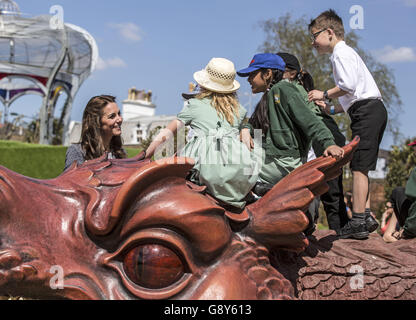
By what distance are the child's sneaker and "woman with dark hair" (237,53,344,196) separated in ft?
1.36

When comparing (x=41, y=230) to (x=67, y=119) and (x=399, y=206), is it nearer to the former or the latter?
(x=399, y=206)

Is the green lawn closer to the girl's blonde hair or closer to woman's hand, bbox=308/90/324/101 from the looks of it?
woman's hand, bbox=308/90/324/101

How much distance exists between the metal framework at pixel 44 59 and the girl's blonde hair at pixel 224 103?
1908 centimetres

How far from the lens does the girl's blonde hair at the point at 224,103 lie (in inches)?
87.0

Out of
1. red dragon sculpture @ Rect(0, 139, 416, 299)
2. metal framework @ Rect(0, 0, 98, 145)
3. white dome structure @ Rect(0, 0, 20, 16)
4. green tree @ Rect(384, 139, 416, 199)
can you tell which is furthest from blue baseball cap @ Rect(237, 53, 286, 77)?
white dome structure @ Rect(0, 0, 20, 16)

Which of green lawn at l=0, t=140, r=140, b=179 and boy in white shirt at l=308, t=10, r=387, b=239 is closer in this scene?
boy in white shirt at l=308, t=10, r=387, b=239

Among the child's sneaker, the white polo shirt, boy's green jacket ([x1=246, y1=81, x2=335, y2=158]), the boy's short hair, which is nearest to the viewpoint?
the child's sneaker

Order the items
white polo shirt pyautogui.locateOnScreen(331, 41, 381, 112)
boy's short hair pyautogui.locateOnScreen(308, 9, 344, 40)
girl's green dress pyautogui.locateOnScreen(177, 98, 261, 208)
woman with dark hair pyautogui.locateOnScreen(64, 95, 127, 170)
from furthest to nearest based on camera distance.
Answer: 1. woman with dark hair pyautogui.locateOnScreen(64, 95, 127, 170)
2. boy's short hair pyautogui.locateOnScreen(308, 9, 344, 40)
3. white polo shirt pyautogui.locateOnScreen(331, 41, 381, 112)
4. girl's green dress pyautogui.locateOnScreen(177, 98, 261, 208)

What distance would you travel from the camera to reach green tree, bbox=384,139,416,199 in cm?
1655

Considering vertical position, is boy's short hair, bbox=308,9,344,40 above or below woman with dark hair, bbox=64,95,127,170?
above

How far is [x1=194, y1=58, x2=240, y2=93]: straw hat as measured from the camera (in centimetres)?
221

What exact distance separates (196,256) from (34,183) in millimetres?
622

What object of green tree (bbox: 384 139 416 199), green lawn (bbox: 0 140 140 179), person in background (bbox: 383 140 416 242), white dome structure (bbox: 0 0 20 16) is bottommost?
green tree (bbox: 384 139 416 199)
